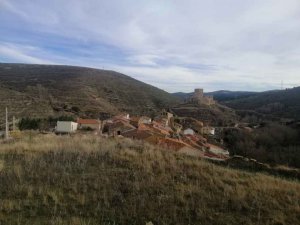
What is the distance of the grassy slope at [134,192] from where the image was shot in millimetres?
5531

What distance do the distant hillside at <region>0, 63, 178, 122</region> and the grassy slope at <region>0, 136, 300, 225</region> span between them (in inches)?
2165

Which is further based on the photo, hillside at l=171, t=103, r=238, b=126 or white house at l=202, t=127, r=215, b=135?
hillside at l=171, t=103, r=238, b=126

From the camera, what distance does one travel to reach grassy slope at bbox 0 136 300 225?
5.53 meters

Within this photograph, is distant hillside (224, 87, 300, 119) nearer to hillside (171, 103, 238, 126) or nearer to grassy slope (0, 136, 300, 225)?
hillside (171, 103, 238, 126)

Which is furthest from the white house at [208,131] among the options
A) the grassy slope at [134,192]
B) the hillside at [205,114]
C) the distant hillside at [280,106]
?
the grassy slope at [134,192]

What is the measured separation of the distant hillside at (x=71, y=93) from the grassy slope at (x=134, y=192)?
5500 centimetres

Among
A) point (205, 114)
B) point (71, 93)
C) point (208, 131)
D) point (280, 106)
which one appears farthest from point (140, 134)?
point (280, 106)

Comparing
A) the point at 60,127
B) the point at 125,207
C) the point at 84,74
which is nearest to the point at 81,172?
the point at 125,207

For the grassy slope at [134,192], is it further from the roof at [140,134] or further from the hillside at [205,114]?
the hillside at [205,114]

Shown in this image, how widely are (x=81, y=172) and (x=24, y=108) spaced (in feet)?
202

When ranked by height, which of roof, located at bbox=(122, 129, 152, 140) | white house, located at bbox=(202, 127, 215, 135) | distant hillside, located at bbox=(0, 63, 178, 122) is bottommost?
white house, located at bbox=(202, 127, 215, 135)

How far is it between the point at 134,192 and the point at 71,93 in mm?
93584

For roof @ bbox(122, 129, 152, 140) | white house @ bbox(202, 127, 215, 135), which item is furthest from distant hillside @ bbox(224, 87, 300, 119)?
roof @ bbox(122, 129, 152, 140)

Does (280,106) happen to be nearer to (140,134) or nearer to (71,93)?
(71,93)
